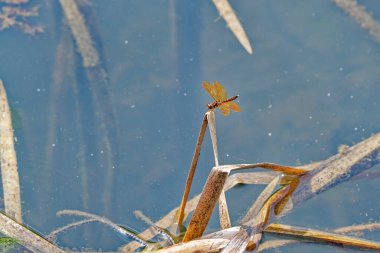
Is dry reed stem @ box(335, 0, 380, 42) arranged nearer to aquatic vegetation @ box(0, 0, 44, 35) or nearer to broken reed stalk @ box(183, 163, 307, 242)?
broken reed stalk @ box(183, 163, 307, 242)

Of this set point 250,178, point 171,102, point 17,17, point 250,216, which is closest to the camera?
point 250,216

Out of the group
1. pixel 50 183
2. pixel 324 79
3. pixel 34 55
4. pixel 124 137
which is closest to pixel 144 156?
pixel 124 137

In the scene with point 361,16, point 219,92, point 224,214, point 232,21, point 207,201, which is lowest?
point 224,214

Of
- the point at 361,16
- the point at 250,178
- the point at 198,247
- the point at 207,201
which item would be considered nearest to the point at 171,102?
the point at 250,178

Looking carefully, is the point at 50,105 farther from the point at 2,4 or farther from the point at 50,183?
the point at 2,4

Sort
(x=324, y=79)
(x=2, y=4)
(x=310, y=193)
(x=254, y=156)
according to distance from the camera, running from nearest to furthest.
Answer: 1. (x=310, y=193)
2. (x=254, y=156)
3. (x=324, y=79)
4. (x=2, y=4)

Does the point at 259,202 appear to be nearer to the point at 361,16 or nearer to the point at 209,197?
the point at 209,197
